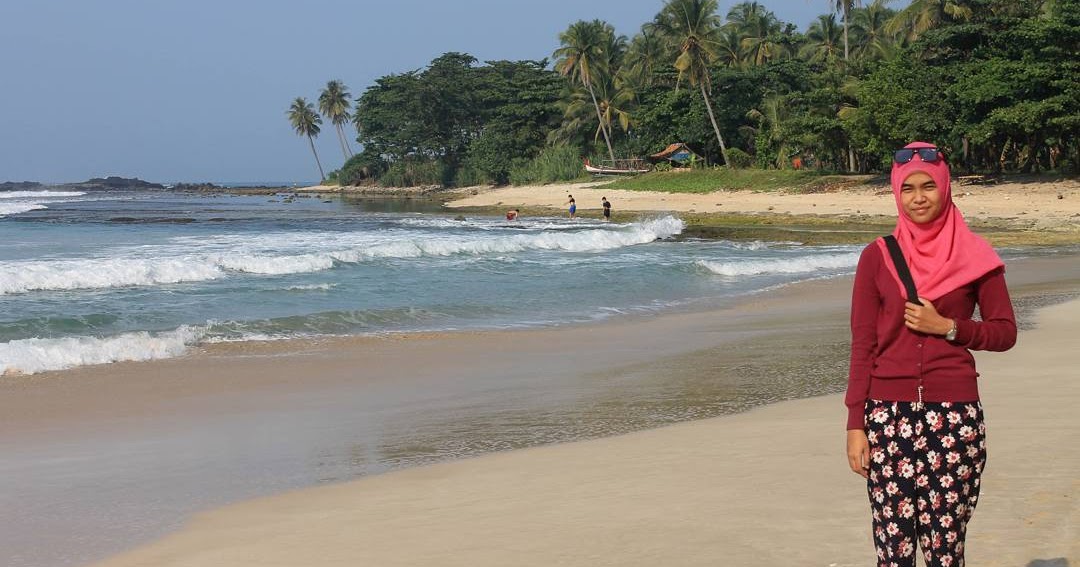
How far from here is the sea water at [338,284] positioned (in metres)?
12.7

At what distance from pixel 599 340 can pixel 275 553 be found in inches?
298

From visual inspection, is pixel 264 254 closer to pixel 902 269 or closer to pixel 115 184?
pixel 902 269

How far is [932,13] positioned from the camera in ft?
143

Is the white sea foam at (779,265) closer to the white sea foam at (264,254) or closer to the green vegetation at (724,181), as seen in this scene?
the white sea foam at (264,254)

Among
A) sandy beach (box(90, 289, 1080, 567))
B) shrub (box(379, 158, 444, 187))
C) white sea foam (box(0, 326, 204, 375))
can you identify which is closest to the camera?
sandy beach (box(90, 289, 1080, 567))

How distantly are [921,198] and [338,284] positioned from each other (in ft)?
52.1

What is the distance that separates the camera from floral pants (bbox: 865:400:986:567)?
2928mm

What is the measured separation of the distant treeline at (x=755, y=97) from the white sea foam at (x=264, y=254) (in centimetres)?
1235

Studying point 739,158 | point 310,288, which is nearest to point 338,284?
point 310,288

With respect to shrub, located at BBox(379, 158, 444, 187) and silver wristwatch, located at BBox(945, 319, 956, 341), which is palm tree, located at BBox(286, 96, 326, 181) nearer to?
shrub, located at BBox(379, 158, 444, 187)

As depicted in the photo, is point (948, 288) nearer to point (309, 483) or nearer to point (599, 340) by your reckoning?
point (309, 483)

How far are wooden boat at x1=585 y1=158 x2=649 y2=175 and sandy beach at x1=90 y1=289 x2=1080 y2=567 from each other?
188 ft

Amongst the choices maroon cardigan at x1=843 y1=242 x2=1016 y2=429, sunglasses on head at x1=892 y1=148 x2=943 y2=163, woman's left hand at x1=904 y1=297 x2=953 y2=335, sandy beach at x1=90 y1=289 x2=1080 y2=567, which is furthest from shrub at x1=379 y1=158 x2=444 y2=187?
woman's left hand at x1=904 y1=297 x2=953 y2=335

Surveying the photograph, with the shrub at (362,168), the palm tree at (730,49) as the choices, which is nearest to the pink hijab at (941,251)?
the palm tree at (730,49)
